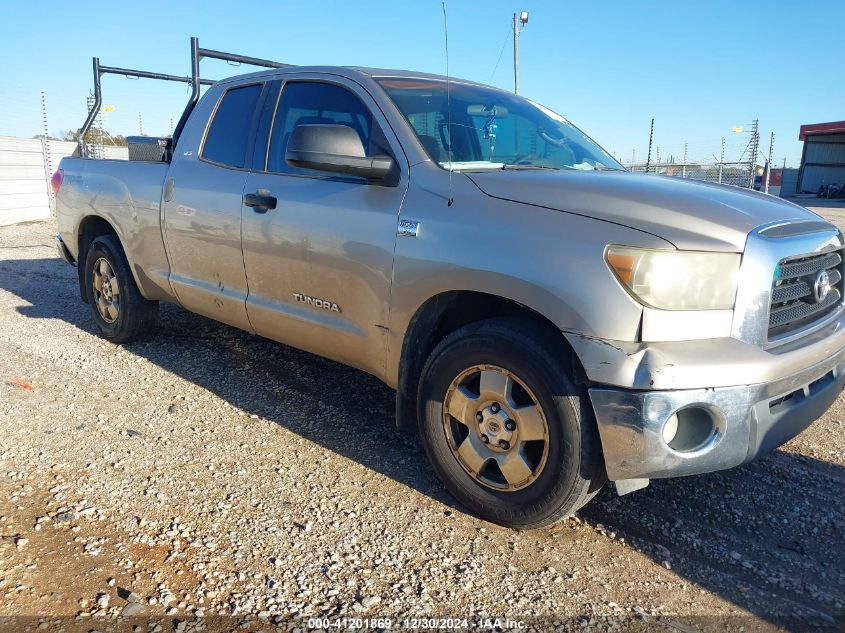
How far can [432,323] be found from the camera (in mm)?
3092

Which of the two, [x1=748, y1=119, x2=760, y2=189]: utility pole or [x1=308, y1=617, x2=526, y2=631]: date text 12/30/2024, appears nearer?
[x1=308, y1=617, x2=526, y2=631]: date text 12/30/2024

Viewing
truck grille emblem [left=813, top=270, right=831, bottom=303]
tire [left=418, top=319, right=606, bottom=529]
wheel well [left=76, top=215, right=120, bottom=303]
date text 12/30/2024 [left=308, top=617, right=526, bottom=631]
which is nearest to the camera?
date text 12/30/2024 [left=308, top=617, right=526, bottom=631]

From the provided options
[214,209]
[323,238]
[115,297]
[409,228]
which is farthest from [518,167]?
[115,297]

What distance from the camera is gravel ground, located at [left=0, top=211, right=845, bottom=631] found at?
2371 millimetres

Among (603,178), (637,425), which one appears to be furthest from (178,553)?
(603,178)

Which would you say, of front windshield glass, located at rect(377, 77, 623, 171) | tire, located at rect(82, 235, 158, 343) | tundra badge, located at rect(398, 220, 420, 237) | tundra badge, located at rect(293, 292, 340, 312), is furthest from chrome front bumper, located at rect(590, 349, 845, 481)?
tire, located at rect(82, 235, 158, 343)

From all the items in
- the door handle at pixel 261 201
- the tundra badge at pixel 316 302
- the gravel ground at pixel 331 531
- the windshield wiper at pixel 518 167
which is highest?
the windshield wiper at pixel 518 167

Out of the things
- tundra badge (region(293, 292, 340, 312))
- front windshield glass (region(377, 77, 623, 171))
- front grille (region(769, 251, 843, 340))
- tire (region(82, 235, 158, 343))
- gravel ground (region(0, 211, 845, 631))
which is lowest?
gravel ground (region(0, 211, 845, 631))

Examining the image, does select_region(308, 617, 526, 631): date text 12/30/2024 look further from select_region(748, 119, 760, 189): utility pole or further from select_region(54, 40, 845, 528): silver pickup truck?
select_region(748, 119, 760, 189): utility pole

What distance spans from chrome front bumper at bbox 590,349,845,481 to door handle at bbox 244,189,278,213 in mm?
2123

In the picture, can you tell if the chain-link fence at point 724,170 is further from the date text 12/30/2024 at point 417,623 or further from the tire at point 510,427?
the date text 12/30/2024 at point 417,623

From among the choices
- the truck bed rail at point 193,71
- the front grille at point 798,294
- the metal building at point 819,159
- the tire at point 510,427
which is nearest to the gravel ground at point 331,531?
the tire at point 510,427

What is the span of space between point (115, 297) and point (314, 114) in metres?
2.54

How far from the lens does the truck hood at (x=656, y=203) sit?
2424 mm
